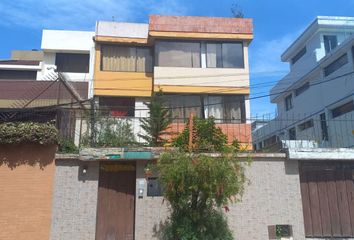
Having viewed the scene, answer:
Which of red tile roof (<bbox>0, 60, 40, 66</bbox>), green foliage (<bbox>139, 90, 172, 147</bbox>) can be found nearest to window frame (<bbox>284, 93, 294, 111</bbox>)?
green foliage (<bbox>139, 90, 172, 147</bbox>)

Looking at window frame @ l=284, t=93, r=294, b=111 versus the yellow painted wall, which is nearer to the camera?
the yellow painted wall

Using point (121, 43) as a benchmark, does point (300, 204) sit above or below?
below

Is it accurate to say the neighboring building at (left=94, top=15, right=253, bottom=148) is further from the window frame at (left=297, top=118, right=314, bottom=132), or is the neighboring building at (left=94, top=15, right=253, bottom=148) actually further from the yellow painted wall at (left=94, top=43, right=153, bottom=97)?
the window frame at (left=297, top=118, right=314, bottom=132)

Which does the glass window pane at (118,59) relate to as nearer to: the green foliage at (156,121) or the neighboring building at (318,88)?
the green foliage at (156,121)

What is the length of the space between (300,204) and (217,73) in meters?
11.0

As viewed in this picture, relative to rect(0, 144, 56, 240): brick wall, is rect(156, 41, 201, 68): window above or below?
above

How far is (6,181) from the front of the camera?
Result: 1103cm

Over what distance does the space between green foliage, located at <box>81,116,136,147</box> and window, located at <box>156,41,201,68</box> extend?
20.6ft

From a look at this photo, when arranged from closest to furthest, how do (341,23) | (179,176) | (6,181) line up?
(179,176) < (6,181) < (341,23)

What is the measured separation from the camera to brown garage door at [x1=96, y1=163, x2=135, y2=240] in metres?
11.0

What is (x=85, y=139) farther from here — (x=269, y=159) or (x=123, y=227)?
(x=269, y=159)

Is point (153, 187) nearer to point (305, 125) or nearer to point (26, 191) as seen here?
point (26, 191)

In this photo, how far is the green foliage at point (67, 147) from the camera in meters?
11.6

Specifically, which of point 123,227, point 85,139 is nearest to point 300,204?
point 123,227
